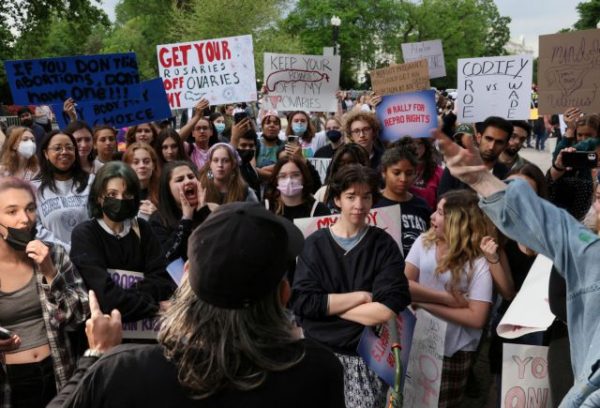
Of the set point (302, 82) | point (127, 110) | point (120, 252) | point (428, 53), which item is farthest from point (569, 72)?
point (120, 252)

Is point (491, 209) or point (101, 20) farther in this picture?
point (101, 20)

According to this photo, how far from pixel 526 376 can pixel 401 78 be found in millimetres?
4746

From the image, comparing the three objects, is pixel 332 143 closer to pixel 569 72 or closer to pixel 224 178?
pixel 569 72

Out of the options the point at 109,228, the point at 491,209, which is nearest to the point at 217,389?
the point at 491,209

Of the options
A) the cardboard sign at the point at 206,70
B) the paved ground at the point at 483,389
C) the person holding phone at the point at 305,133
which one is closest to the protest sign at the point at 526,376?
the paved ground at the point at 483,389

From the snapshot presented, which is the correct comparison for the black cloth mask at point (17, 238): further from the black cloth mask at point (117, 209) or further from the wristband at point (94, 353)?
the wristband at point (94, 353)

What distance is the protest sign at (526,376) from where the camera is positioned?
3.48 metres

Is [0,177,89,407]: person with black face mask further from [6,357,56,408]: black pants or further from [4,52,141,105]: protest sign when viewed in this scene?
[4,52,141,105]: protest sign

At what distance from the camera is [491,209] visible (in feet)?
6.94

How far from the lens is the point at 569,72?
257 inches

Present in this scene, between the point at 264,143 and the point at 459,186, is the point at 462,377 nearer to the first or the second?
the point at 459,186

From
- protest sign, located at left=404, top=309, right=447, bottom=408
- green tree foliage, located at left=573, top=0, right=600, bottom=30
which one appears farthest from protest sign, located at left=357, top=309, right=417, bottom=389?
green tree foliage, located at left=573, top=0, right=600, bottom=30

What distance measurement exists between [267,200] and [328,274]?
1806mm

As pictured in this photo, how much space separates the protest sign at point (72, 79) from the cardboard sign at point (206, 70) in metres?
1.45
